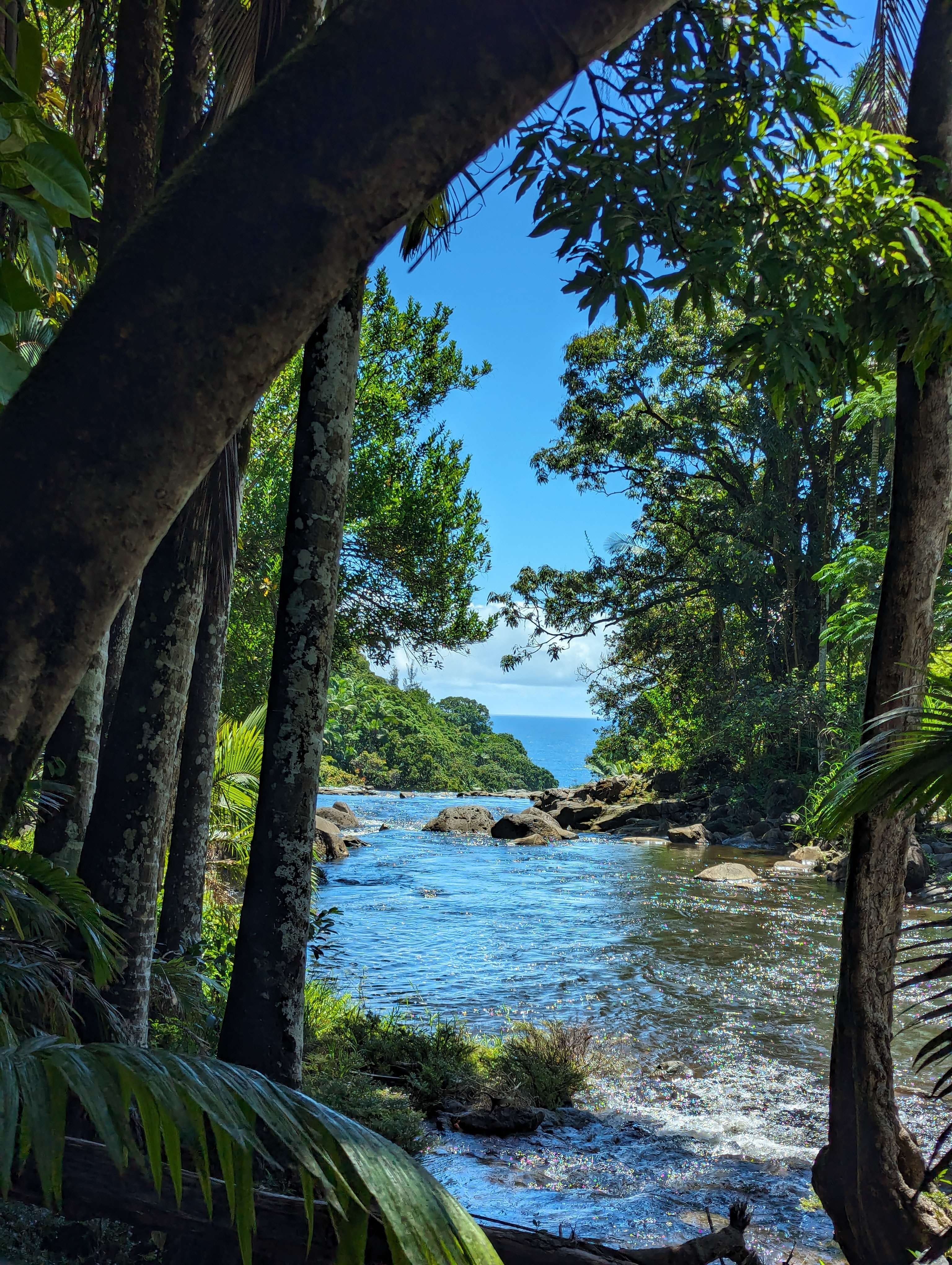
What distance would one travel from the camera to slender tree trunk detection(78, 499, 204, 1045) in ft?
14.3

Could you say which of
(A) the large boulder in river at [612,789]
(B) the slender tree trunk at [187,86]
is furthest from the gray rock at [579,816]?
(B) the slender tree trunk at [187,86]

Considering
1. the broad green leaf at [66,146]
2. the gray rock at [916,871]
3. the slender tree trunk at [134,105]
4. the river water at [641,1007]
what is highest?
the slender tree trunk at [134,105]

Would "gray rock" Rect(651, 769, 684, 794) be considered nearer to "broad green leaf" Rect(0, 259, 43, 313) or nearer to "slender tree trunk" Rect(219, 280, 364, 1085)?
"slender tree trunk" Rect(219, 280, 364, 1085)

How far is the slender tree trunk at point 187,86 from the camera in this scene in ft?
16.7

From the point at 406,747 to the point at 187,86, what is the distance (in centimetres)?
5169

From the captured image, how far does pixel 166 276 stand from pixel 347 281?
0.89ft

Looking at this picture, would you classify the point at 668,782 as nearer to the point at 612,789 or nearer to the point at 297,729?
the point at 612,789

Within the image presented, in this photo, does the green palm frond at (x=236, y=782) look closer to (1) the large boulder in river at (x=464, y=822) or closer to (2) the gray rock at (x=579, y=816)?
(1) the large boulder in river at (x=464, y=822)

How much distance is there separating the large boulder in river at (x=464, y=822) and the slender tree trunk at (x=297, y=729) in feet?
86.3

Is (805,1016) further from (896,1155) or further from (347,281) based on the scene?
(347,281)

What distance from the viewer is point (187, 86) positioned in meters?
5.20

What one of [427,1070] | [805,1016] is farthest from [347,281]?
[805,1016]

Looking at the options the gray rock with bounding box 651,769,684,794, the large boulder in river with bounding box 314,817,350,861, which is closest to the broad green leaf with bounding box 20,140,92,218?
the large boulder in river with bounding box 314,817,350,861

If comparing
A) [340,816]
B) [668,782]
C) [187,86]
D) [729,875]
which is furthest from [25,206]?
[668,782]
